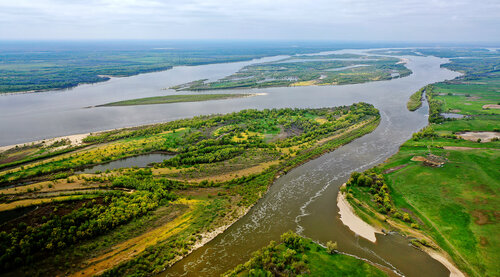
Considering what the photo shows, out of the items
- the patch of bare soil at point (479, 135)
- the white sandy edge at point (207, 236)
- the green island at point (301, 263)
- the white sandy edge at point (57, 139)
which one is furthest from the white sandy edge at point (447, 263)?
the white sandy edge at point (57, 139)

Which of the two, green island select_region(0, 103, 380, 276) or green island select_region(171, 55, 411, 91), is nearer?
green island select_region(0, 103, 380, 276)

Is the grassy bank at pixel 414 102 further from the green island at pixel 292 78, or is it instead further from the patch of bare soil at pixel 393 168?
the patch of bare soil at pixel 393 168

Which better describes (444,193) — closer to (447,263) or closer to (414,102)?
(447,263)

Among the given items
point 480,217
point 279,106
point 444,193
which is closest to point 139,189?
point 444,193

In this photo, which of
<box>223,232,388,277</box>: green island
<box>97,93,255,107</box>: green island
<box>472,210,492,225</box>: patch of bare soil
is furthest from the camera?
<box>97,93,255,107</box>: green island

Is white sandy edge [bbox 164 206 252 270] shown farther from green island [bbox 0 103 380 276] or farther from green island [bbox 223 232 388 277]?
green island [bbox 223 232 388 277]

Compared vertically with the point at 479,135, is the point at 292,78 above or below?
above

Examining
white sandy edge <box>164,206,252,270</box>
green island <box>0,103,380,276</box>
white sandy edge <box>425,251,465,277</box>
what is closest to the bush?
white sandy edge <box>425,251,465,277</box>
